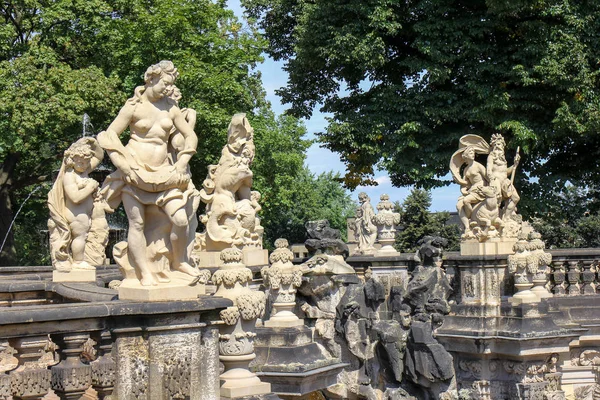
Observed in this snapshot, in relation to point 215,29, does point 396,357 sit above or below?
below

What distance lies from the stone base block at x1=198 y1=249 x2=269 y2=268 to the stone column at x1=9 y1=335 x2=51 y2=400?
6.19 m

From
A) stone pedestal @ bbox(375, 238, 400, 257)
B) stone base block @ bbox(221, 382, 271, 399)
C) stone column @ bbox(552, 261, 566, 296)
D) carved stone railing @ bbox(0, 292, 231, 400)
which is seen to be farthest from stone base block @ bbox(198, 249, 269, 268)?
carved stone railing @ bbox(0, 292, 231, 400)

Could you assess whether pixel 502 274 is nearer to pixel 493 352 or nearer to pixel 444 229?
pixel 493 352

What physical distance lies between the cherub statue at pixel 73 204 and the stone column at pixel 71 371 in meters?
5.69

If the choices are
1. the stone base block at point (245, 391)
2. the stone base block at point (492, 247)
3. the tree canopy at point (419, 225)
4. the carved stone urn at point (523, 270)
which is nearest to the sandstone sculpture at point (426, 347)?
the carved stone urn at point (523, 270)

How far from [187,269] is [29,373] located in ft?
5.05

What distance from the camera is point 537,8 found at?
2155cm

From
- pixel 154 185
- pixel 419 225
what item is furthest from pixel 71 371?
pixel 419 225

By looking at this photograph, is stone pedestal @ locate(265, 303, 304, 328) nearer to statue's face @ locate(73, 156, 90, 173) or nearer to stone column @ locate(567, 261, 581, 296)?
statue's face @ locate(73, 156, 90, 173)

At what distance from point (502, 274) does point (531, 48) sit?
31.3ft

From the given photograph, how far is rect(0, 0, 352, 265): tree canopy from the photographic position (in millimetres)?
23688

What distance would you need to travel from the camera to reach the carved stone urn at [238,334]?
6.49 metres

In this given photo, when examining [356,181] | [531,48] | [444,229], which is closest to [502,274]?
[531,48]

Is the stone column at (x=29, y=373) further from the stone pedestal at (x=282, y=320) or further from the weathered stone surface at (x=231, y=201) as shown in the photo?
the weathered stone surface at (x=231, y=201)
